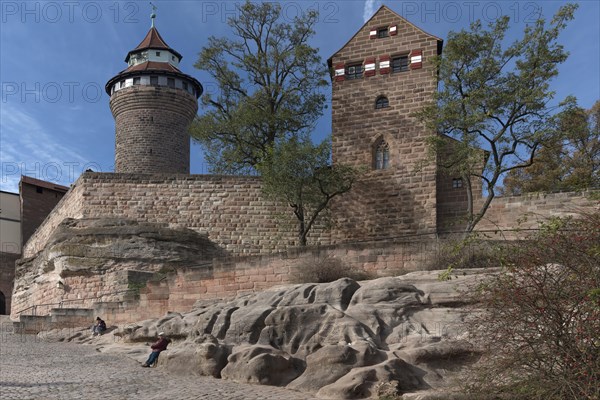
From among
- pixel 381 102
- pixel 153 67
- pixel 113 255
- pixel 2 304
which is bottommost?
pixel 2 304

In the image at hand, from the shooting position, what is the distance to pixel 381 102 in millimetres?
22281

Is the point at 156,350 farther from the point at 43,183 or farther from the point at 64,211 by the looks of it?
the point at 43,183

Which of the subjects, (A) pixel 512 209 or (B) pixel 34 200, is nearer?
(A) pixel 512 209

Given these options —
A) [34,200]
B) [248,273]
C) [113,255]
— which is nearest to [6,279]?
[34,200]

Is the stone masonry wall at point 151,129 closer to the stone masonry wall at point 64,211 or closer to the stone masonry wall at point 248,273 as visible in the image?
the stone masonry wall at point 64,211

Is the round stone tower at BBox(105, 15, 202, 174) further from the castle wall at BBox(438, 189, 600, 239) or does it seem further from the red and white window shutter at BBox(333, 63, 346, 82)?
the castle wall at BBox(438, 189, 600, 239)

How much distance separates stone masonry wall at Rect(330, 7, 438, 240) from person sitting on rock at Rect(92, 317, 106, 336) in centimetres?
868

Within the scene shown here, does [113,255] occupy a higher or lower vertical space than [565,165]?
lower

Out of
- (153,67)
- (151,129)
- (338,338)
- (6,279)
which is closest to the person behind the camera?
(338,338)

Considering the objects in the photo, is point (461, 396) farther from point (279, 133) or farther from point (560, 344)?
point (279, 133)

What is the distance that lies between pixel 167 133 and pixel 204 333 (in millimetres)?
21646

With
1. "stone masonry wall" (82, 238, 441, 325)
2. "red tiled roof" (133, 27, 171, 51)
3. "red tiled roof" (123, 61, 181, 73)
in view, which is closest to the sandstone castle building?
"stone masonry wall" (82, 238, 441, 325)

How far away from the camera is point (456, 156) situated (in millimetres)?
19891

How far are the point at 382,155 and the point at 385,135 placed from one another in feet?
2.31
